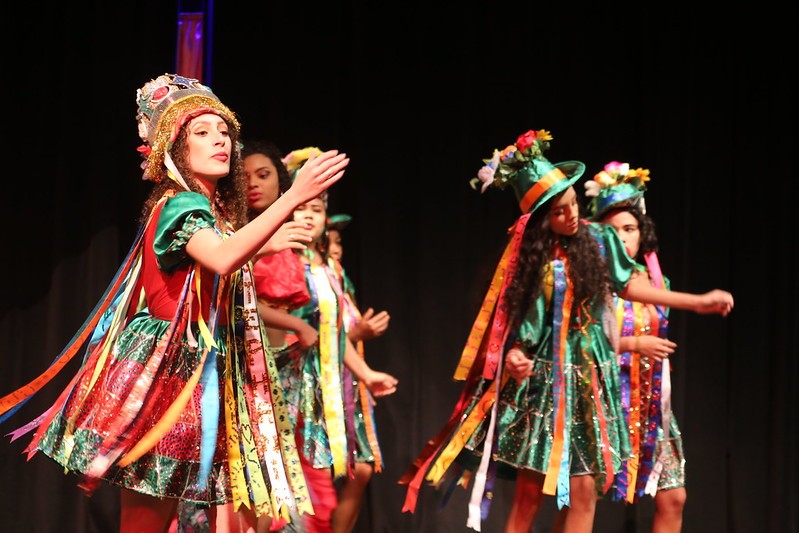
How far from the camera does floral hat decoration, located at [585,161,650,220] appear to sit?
13.6 feet

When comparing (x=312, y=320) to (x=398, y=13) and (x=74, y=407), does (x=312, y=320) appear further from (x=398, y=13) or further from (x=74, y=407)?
(x=398, y=13)

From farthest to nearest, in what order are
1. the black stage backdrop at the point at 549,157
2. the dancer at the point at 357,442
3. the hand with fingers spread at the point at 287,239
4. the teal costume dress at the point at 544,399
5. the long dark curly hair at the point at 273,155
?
the black stage backdrop at the point at 549,157
the dancer at the point at 357,442
the long dark curly hair at the point at 273,155
the teal costume dress at the point at 544,399
the hand with fingers spread at the point at 287,239

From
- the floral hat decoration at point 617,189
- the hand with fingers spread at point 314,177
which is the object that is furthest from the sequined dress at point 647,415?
the hand with fingers spread at point 314,177

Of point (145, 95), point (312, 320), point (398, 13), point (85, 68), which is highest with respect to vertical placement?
point (398, 13)

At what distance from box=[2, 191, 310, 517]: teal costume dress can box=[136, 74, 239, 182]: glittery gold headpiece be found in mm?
150

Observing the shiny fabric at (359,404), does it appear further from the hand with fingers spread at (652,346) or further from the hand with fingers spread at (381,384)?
the hand with fingers spread at (652,346)

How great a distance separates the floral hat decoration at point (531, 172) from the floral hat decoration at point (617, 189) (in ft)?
1.85

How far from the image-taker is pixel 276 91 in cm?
456

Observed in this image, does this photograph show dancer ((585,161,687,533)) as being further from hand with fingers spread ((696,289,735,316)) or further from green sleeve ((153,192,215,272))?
green sleeve ((153,192,215,272))

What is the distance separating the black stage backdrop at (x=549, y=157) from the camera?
4.65 metres

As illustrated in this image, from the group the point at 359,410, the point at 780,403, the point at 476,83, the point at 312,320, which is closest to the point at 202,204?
the point at 312,320

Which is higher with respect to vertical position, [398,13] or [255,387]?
[398,13]

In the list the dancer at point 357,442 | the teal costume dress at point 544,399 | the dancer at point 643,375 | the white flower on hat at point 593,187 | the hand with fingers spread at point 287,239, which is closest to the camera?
the hand with fingers spread at point 287,239

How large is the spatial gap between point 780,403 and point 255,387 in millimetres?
3136
